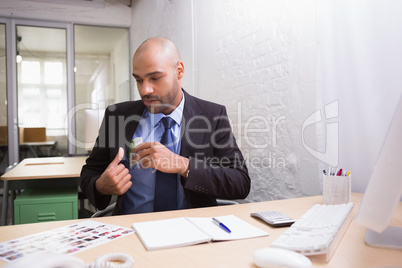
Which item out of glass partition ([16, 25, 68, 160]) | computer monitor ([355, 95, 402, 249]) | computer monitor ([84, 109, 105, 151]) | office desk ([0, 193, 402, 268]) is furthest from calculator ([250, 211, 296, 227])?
glass partition ([16, 25, 68, 160])

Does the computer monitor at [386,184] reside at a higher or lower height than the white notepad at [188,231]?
higher

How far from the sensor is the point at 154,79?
5.37 ft

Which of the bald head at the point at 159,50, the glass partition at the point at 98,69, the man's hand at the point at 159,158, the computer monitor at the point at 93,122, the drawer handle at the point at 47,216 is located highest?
the glass partition at the point at 98,69

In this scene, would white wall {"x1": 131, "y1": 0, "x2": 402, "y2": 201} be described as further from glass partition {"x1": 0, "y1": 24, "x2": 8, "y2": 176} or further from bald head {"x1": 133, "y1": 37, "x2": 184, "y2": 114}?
glass partition {"x1": 0, "y1": 24, "x2": 8, "y2": 176}

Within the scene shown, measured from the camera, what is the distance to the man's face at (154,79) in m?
1.62

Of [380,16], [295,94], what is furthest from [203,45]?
[380,16]

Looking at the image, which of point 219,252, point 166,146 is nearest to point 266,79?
point 166,146

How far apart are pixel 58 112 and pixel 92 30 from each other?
157 cm

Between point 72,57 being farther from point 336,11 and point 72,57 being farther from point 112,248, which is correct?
point 112,248

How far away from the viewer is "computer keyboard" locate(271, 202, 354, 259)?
704 millimetres

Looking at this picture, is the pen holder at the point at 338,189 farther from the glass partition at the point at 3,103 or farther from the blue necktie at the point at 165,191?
the glass partition at the point at 3,103

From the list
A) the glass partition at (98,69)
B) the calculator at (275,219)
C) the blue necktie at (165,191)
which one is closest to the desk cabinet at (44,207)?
the blue necktie at (165,191)

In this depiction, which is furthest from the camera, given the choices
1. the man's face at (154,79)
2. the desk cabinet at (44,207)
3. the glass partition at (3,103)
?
the glass partition at (3,103)

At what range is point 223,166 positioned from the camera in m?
1.68
